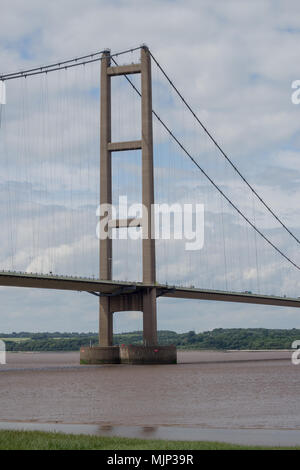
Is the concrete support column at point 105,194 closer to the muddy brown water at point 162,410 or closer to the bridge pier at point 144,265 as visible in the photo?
the bridge pier at point 144,265

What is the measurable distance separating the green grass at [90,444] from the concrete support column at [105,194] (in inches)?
1942

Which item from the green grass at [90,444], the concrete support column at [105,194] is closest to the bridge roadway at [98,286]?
the concrete support column at [105,194]

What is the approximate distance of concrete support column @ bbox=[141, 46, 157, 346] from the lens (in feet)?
202

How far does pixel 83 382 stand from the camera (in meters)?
39.9

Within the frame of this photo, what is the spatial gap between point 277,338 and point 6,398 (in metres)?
156

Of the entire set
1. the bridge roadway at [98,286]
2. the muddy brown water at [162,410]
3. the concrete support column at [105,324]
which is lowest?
the muddy brown water at [162,410]

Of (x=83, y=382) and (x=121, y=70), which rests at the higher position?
(x=121, y=70)

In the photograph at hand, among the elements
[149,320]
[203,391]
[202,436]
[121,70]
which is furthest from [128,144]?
[202,436]

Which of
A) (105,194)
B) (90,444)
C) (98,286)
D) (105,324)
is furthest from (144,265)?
(90,444)

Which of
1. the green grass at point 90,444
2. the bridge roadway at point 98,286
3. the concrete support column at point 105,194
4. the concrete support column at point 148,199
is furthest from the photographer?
the concrete support column at point 105,194

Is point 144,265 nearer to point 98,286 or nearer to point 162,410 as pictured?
point 98,286

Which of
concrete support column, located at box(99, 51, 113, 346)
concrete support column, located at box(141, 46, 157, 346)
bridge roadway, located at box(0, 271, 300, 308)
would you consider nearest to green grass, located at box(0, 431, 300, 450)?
bridge roadway, located at box(0, 271, 300, 308)

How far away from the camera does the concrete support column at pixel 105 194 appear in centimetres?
6334

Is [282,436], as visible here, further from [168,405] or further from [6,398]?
[6,398]
